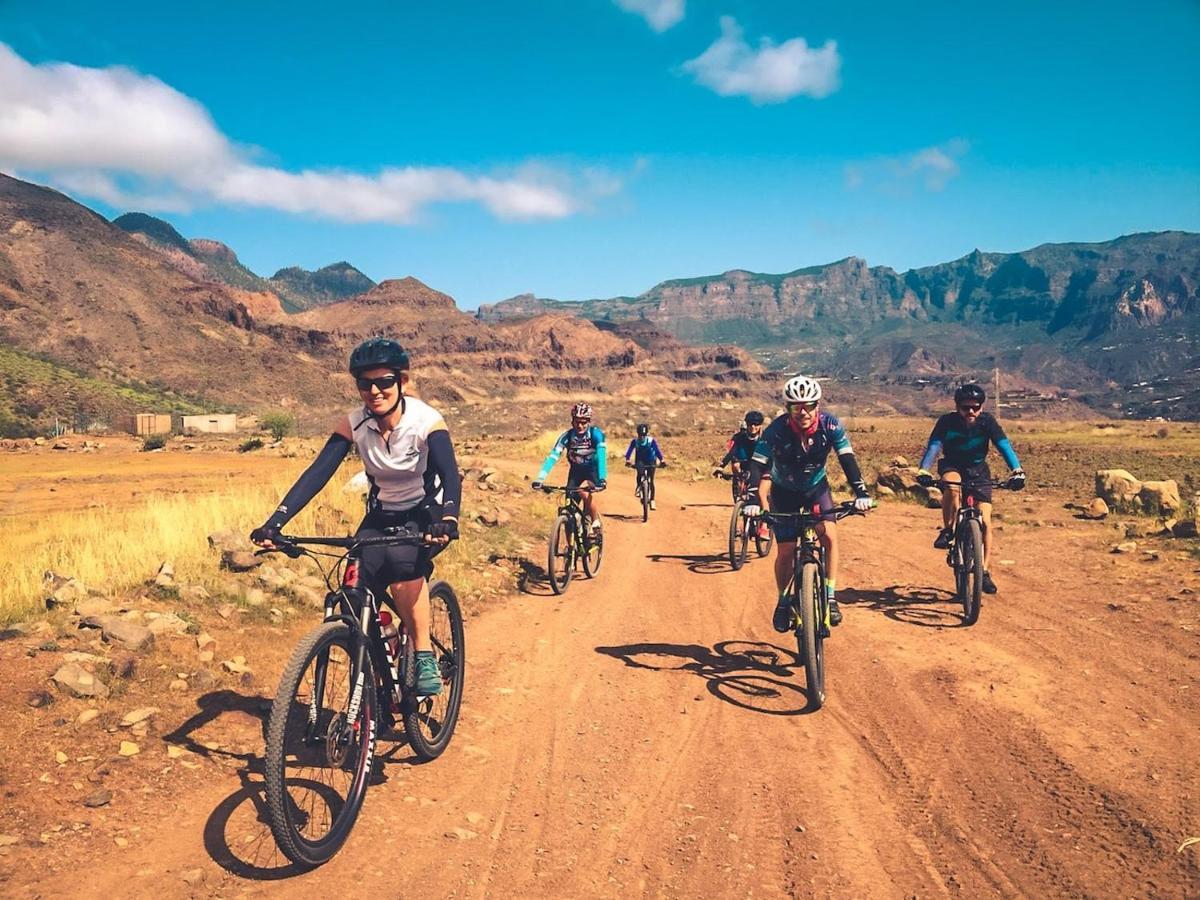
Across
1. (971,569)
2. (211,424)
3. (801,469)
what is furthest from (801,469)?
(211,424)

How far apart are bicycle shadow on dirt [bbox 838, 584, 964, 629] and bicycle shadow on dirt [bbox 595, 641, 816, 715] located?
7.15 ft

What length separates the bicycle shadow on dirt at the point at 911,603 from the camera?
9.44 metres

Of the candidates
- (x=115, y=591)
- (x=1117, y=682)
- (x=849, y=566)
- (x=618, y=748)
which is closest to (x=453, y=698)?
(x=618, y=748)

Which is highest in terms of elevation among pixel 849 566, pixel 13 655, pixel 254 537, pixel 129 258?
pixel 129 258

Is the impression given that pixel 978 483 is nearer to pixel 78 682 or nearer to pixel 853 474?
pixel 853 474

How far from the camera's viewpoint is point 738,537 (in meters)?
13.6

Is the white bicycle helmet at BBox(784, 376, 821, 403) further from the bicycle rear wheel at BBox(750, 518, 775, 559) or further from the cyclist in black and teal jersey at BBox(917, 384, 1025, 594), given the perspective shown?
the bicycle rear wheel at BBox(750, 518, 775, 559)

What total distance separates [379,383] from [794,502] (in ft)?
15.2

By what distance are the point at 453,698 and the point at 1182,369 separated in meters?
245

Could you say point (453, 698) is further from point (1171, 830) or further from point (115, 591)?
point (1171, 830)

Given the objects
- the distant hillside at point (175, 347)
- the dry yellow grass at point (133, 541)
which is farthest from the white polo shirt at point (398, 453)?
the distant hillside at point (175, 347)

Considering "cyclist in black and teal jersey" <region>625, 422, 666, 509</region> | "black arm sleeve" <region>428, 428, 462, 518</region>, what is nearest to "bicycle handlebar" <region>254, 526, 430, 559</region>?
"black arm sleeve" <region>428, 428, 462, 518</region>

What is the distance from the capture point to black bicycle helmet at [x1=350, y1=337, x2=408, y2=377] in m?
4.91

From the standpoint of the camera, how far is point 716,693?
721cm
